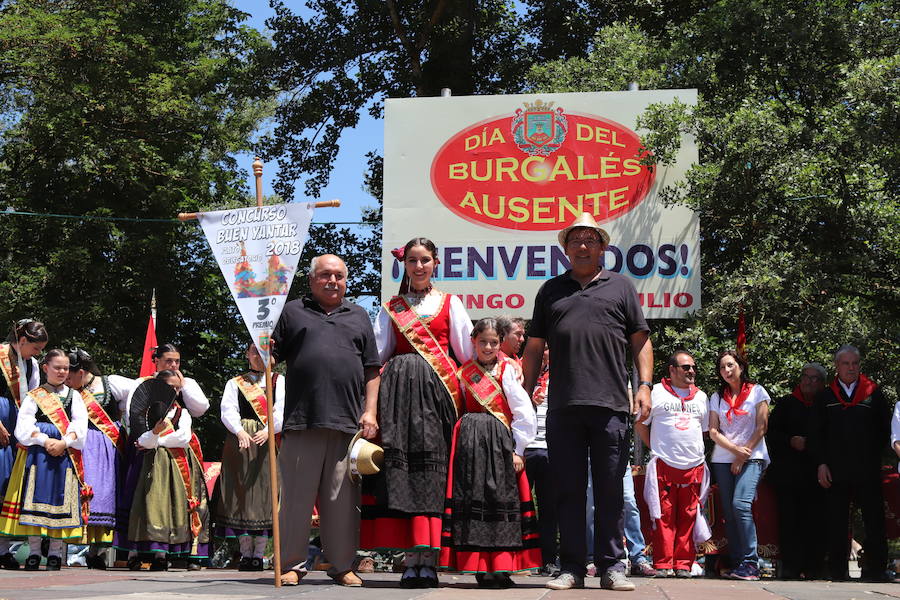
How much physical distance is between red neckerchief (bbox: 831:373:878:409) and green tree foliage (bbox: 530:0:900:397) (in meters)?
1.13

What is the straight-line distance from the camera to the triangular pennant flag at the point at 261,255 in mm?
6266

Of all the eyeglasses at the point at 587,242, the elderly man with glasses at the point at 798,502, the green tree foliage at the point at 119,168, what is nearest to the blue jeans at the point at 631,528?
the elderly man with glasses at the point at 798,502

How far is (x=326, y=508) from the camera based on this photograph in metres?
6.18

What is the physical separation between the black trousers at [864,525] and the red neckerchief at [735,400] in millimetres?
850

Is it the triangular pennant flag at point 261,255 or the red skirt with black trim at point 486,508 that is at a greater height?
the triangular pennant flag at point 261,255

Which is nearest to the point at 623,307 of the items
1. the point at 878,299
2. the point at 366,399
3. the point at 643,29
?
the point at 366,399

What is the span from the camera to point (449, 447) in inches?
245

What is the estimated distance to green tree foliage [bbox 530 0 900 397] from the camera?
9539 mm

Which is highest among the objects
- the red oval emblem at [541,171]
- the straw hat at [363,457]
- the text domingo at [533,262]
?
the red oval emblem at [541,171]

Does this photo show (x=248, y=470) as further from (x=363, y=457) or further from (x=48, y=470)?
(x=363, y=457)

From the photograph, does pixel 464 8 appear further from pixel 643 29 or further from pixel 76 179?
pixel 76 179

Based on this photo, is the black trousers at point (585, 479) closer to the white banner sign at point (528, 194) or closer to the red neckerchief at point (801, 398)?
the red neckerchief at point (801, 398)

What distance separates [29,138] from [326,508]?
16.6 m

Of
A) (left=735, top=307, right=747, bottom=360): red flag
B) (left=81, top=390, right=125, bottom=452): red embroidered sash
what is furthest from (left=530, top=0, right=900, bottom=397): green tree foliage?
(left=81, top=390, right=125, bottom=452): red embroidered sash
